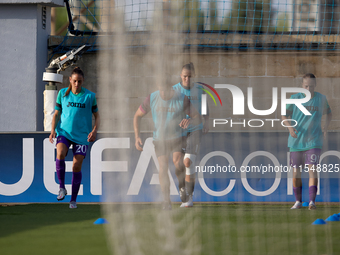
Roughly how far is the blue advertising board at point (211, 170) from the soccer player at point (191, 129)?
1.48ft

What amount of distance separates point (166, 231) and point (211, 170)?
9.53 ft

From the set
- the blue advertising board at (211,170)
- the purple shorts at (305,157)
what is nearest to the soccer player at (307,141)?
the purple shorts at (305,157)

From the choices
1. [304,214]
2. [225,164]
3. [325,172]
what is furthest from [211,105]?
[304,214]

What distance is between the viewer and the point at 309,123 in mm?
4469

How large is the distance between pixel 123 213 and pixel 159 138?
397 mm

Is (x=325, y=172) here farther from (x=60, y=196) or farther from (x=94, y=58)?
(x=94, y=58)

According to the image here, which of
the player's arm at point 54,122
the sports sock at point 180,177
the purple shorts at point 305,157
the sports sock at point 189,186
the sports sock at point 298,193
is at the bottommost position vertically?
the sports sock at point 298,193

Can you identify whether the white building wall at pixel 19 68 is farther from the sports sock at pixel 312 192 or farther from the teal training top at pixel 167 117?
the teal training top at pixel 167 117

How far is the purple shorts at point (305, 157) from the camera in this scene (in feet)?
14.6

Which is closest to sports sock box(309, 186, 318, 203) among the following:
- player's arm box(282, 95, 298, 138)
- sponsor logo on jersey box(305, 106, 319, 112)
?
player's arm box(282, 95, 298, 138)

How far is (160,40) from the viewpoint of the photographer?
1.87m

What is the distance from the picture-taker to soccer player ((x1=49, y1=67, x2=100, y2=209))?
4.59 m

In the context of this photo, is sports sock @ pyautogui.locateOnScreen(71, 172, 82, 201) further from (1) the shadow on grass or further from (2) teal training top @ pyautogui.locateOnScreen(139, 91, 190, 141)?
(2) teal training top @ pyautogui.locateOnScreen(139, 91, 190, 141)

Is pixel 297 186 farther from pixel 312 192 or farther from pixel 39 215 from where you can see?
pixel 39 215
